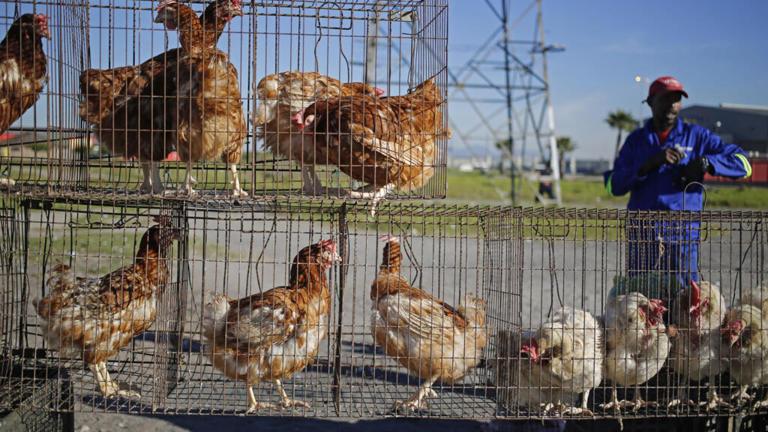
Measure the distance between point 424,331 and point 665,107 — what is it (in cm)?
225

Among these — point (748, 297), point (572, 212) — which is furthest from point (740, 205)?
point (572, 212)

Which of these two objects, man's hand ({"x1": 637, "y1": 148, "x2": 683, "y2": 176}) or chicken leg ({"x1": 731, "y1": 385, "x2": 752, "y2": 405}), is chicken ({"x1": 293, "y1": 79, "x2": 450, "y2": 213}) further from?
chicken leg ({"x1": 731, "y1": 385, "x2": 752, "y2": 405})

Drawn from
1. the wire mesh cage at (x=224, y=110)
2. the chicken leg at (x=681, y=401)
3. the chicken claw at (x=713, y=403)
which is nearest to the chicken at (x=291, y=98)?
the wire mesh cage at (x=224, y=110)

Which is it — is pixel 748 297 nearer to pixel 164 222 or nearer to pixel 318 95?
pixel 318 95

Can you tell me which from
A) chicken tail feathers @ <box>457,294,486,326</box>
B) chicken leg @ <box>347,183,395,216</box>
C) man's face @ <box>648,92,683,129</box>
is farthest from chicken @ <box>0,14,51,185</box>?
man's face @ <box>648,92,683,129</box>

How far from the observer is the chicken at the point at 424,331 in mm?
4488

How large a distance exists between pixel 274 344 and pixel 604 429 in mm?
2101

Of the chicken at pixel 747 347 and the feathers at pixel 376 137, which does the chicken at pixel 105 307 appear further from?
the chicken at pixel 747 347

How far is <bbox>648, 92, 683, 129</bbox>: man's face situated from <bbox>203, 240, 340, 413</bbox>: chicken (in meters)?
2.43

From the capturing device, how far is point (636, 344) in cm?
420

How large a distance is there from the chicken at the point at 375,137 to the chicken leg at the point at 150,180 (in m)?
0.84

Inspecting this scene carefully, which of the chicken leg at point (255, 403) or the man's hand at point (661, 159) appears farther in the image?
the man's hand at point (661, 159)

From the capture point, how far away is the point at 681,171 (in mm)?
4695

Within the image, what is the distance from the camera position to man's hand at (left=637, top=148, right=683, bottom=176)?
4.59 meters
